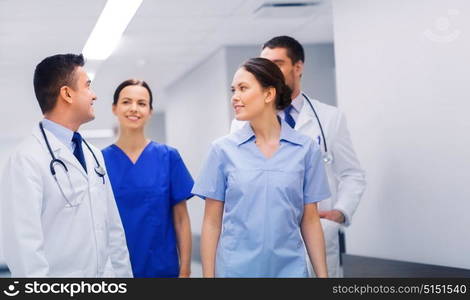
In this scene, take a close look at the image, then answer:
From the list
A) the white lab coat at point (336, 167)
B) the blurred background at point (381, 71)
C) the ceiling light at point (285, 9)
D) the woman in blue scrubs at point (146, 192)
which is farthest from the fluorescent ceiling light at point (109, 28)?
the white lab coat at point (336, 167)

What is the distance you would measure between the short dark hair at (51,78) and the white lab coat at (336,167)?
2.05 feet

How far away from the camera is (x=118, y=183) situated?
236 cm

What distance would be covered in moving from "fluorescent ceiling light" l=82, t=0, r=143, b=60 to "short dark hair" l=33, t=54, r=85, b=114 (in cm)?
193

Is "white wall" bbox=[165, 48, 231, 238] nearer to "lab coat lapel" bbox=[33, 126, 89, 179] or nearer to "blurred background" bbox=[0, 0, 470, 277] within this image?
"blurred background" bbox=[0, 0, 470, 277]

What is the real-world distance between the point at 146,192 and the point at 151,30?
2.49 m

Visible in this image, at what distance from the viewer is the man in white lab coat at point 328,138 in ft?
7.60

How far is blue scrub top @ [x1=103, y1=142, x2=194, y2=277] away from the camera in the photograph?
232 centimetres

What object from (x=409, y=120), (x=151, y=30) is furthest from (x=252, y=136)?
(x=151, y=30)

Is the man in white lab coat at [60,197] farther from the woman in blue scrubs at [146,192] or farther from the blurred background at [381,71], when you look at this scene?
the blurred background at [381,71]

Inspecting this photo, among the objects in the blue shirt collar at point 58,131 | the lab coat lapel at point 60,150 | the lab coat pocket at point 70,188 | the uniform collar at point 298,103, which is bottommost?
the lab coat pocket at point 70,188

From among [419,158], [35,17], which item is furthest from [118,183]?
[35,17]

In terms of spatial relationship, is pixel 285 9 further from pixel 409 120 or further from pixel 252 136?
pixel 252 136

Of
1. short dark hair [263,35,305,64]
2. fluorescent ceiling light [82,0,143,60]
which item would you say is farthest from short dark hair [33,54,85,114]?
fluorescent ceiling light [82,0,143,60]

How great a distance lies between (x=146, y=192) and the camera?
2.35 m
